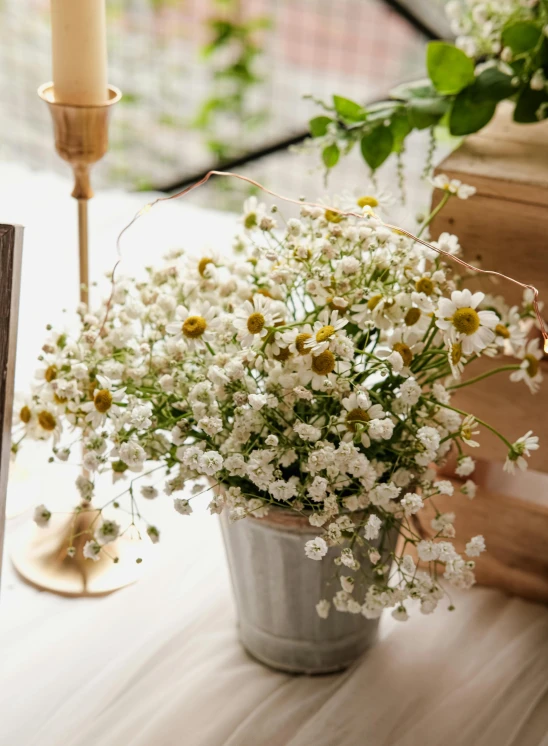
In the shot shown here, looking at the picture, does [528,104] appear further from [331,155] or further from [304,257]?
[304,257]

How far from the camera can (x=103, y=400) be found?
71cm

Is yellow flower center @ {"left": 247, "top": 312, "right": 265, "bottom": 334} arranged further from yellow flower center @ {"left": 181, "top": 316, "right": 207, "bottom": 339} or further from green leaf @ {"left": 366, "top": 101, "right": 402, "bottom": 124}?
green leaf @ {"left": 366, "top": 101, "right": 402, "bottom": 124}

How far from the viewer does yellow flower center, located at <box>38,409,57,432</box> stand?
77 cm

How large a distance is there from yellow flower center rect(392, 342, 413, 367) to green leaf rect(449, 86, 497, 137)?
343mm

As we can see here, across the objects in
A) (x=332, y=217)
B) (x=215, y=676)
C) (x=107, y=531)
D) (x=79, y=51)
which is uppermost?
(x=79, y=51)

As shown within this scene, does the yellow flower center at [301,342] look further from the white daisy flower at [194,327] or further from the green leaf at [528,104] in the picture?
the green leaf at [528,104]

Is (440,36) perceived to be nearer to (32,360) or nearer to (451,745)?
(32,360)

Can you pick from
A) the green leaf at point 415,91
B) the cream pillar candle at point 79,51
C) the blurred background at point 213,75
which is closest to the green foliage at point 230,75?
the blurred background at point 213,75

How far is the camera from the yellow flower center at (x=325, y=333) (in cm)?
65

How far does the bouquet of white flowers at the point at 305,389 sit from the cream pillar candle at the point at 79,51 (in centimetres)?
19

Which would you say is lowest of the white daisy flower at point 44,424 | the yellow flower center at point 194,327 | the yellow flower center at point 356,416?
the white daisy flower at point 44,424

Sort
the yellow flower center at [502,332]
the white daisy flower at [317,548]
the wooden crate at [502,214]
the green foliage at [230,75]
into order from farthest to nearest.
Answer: the green foliage at [230,75] < the wooden crate at [502,214] < the yellow flower center at [502,332] < the white daisy flower at [317,548]

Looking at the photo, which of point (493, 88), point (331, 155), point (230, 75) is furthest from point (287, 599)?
point (230, 75)

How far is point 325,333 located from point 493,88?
0.43m
